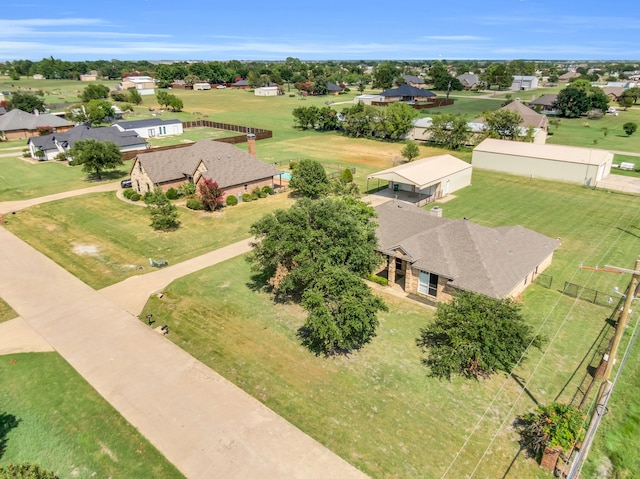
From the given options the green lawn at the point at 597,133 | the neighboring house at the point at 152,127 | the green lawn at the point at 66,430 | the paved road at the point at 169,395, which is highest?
the neighboring house at the point at 152,127

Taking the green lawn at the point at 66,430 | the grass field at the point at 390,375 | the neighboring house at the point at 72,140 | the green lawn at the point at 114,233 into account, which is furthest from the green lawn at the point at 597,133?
the green lawn at the point at 66,430

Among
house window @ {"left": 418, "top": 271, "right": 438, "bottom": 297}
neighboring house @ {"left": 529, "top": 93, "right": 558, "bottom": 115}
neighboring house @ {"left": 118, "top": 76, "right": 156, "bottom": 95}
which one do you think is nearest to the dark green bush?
house window @ {"left": 418, "top": 271, "right": 438, "bottom": 297}

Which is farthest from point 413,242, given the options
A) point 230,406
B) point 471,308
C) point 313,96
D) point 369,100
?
point 313,96

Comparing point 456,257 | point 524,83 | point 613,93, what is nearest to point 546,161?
point 456,257

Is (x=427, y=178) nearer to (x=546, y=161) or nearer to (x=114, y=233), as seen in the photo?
(x=546, y=161)

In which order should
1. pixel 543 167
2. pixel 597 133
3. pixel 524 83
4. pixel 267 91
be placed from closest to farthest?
1. pixel 543 167
2. pixel 597 133
3. pixel 267 91
4. pixel 524 83

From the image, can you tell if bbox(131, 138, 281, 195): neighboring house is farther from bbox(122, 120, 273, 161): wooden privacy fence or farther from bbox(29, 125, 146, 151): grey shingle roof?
bbox(29, 125, 146, 151): grey shingle roof

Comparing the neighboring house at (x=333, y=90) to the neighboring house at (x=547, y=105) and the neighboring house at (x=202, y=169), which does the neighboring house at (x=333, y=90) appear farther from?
A: the neighboring house at (x=202, y=169)
